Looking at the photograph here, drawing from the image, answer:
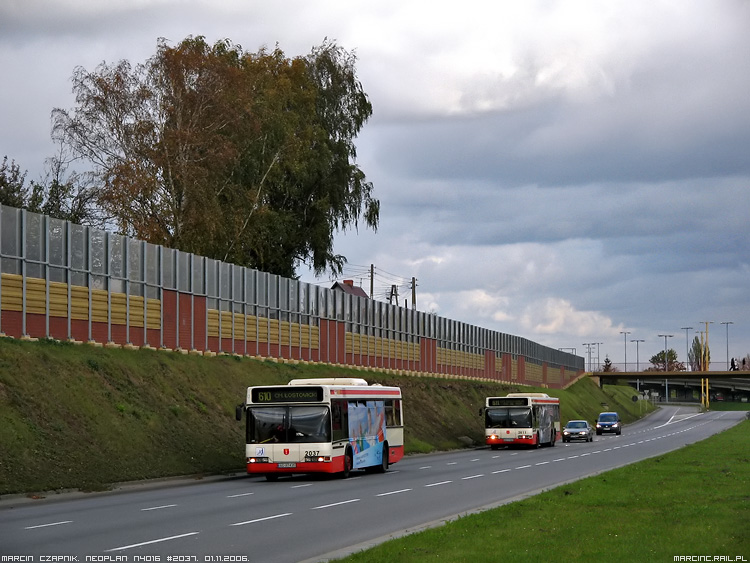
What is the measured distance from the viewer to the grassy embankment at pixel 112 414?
2908cm

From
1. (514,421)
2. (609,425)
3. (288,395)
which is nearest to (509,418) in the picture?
(514,421)

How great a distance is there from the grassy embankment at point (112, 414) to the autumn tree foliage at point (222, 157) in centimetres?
1026

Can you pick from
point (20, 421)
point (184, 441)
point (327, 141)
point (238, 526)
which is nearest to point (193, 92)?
point (327, 141)

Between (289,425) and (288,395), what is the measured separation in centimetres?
88

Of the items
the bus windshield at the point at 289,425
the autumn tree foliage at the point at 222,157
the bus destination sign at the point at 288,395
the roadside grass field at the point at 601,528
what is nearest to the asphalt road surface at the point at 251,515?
the roadside grass field at the point at 601,528

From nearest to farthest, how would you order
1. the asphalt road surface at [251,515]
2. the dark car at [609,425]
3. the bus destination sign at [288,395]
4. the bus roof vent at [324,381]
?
the asphalt road surface at [251,515] → the bus destination sign at [288,395] → the bus roof vent at [324,381] → the dark car at [609,425]

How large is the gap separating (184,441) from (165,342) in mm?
9701

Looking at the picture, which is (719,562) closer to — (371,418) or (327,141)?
(371,418)

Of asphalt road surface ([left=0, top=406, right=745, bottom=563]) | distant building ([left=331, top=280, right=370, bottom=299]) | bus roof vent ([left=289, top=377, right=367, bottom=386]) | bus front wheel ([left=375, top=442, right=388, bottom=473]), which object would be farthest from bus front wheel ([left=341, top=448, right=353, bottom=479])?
distant building ([left=331, top=280, right=370, bottom=299])

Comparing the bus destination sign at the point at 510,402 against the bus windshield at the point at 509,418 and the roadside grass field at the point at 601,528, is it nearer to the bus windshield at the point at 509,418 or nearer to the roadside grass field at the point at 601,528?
the bus windshield at the point at 509,418

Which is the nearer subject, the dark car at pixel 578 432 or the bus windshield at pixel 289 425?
the bus windshield at pixel 289 425

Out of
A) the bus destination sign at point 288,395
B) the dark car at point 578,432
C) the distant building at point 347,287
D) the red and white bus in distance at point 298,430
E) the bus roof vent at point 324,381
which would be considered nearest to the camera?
the red and white bus in distance at point 298,430

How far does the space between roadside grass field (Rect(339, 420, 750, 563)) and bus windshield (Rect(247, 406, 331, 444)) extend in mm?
8888

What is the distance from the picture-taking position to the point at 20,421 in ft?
98.5
